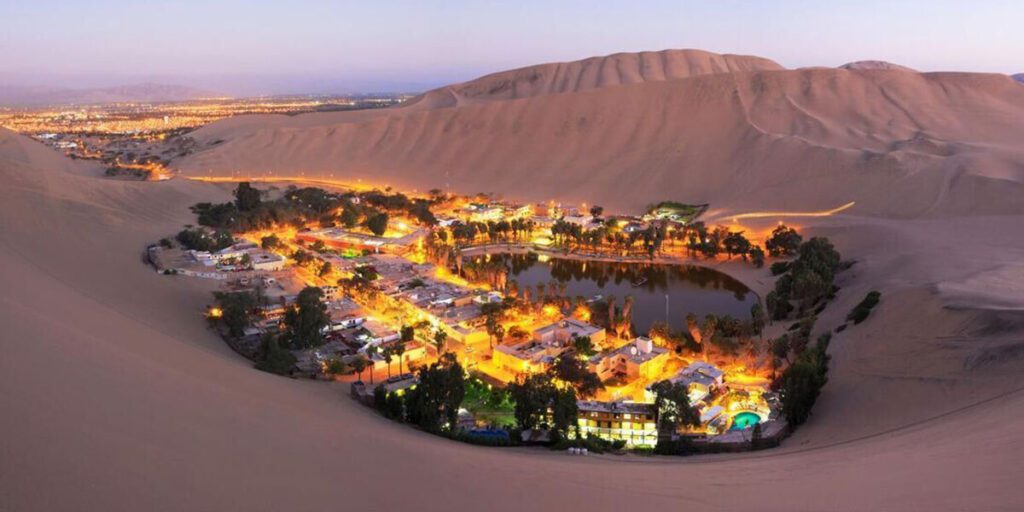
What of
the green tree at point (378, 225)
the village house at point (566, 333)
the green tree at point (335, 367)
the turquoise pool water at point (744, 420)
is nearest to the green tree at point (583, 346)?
the village house at point (566, 333)

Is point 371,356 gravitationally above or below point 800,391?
below

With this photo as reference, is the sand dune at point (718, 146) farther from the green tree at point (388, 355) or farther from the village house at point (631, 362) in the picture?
the green tree at point (388, 355)

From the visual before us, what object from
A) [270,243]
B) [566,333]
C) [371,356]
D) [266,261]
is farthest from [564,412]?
[270,243]

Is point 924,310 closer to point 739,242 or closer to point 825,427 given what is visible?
point 825,427

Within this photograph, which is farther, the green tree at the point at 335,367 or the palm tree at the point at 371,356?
the palm tree at the point at 371,356

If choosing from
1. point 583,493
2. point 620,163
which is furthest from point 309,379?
point 620,163

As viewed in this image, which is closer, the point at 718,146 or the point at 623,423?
the point at 623,423

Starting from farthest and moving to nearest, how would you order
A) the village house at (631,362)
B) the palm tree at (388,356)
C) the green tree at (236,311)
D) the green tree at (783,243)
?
1. the green tree at (783,243)
2. the green tree at (236,311)
3. the village house at (631,362)
4. the palm tree at (388,356)

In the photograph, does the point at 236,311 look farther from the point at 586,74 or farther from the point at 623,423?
the point at 586,74
